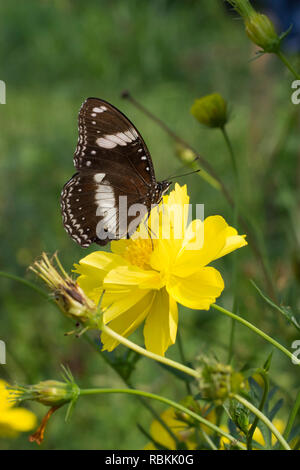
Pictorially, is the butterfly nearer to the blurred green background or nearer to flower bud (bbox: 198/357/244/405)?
the blurred green background

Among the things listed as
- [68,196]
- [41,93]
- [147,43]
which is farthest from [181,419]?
[147,43]

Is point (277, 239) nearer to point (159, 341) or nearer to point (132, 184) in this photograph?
point (132, 184)

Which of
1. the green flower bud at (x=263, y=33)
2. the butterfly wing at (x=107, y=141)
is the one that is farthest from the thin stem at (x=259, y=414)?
the butterfly wing at (x=107, y=141)

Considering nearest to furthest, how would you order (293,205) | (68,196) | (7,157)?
(68,196) < (293,205) < (7,157)

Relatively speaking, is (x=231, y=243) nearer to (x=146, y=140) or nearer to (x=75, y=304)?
(x=75, y=304)

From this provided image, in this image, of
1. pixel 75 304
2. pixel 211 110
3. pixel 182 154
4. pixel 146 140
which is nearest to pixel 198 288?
pixel 75 304

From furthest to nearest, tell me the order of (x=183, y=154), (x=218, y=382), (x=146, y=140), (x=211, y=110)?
(x=146, y=140)
(x=183, y=154)
(x=211, y=110)
(x=218, y=382)

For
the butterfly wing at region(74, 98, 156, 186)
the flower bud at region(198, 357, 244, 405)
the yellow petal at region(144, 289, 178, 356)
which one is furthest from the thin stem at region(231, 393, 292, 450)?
the butterfly wing at region(74, 98, 156, 186)

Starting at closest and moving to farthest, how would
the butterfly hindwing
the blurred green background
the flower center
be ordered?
the flower center → the butterfly hindwing → the blurred green background
